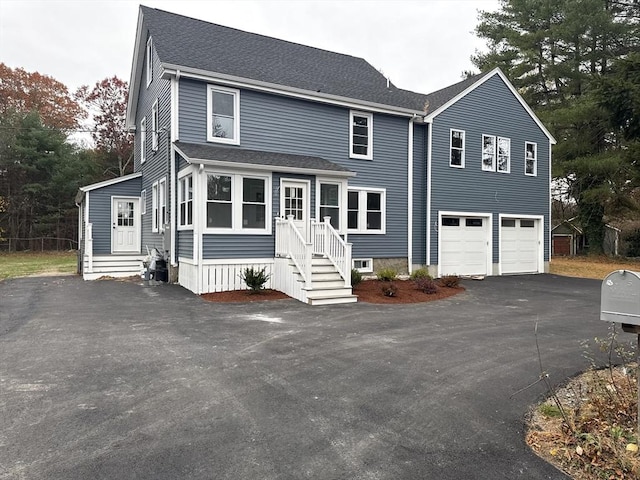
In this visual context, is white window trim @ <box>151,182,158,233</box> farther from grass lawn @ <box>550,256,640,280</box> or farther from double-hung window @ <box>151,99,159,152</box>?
grass lawn @ <box>550,256,640,280</box>

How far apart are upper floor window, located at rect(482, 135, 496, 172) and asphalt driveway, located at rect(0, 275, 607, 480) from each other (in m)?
9.11

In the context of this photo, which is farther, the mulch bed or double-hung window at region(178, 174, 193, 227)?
double-hung window at region(178, 174, 193, 227)

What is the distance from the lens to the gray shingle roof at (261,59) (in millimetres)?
12357

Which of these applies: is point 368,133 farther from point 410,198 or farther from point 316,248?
point 316,248

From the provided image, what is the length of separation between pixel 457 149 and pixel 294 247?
8.56 m

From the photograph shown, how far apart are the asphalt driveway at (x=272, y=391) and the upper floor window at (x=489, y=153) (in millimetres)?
9113

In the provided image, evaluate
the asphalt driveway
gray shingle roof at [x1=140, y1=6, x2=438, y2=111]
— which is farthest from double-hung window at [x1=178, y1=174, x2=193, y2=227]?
the asphalt driveway

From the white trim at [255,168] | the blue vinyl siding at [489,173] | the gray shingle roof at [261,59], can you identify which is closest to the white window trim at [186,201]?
the white trim at [255,168]

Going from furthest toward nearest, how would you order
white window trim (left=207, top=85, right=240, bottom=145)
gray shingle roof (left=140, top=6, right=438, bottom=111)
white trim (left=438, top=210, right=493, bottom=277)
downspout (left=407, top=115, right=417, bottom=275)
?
1. white trim (left=438, top=210, right=493, bottom=277)
2. downspout (left=407, top=115, right=417, bottom=275)
3. gray shingle roof (left=140, top=6, right=438, bottom=111)
4. white window trim (left=207, top=85, right=240, bottom=145)

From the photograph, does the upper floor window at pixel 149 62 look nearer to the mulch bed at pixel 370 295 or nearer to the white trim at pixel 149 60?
the white trim at pixel 149 60

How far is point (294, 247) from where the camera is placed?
10.7m

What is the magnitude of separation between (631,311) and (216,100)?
11389mm

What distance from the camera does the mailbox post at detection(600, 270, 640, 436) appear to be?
10.0 ft

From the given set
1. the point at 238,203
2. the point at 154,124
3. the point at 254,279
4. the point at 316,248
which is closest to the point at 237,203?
the point at 238,203
